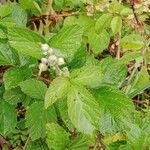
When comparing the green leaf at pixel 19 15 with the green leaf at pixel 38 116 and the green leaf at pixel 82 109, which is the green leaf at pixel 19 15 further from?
the green leaf at pixel 82 109

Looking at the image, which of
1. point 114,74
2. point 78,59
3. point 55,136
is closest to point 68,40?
point 78,59

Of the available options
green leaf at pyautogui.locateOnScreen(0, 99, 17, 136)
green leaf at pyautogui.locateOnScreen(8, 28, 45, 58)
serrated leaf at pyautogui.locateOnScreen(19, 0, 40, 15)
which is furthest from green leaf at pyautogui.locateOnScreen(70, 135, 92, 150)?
serrated leaf at pyautogui.locateOnScreen(19, 0, 40, 15)

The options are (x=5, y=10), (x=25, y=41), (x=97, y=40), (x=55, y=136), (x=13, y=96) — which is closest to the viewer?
(x=25, y=41)

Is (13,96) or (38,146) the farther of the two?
(38,146)

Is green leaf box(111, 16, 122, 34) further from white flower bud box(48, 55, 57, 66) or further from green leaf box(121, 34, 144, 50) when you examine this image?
white flower bud box(48, 55, 57, 66)

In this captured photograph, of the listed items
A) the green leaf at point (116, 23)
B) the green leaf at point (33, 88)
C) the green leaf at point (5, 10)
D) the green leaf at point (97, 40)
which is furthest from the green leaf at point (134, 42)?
the green leaf at point (5, 10)

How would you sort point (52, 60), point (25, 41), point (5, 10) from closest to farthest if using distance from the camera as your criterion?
point (52, 60) → point (25, 41) → point (5, 10)

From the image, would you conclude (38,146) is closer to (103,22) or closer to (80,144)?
(80,144)
